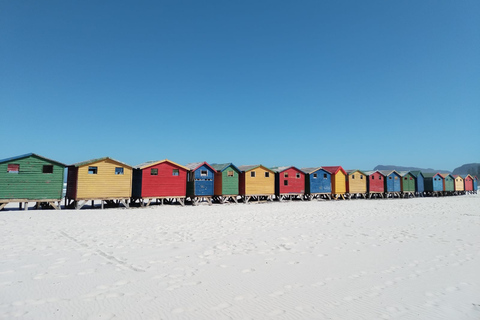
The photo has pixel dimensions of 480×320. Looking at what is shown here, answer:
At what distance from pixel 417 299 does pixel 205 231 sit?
8141mm

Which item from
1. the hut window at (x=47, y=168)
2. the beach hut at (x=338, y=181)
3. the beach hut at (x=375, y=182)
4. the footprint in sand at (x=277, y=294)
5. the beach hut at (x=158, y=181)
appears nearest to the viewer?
the footprint in sand at (x=277, y=294)

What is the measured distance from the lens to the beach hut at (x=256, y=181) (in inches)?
1281

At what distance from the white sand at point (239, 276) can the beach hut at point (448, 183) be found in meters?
54.3

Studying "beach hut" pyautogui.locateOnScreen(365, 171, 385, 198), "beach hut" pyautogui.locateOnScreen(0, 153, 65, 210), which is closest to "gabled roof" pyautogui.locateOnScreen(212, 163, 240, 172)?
"beach hut" pyautogui.locateOnScreen(0, 153, 65, 210)

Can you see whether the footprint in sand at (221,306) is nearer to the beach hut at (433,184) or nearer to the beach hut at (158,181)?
the beach hut at (158,181)

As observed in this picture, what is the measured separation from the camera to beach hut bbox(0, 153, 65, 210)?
21.1m

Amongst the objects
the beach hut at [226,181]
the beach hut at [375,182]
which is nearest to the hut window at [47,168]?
the beach hut at [226,181]

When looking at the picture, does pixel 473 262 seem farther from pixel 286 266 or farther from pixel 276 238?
pixel 276 238

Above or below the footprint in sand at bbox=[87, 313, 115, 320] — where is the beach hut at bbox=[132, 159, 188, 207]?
above

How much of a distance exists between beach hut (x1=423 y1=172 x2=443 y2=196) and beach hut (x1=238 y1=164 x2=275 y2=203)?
1406 inches

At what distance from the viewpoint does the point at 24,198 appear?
70.6 feet

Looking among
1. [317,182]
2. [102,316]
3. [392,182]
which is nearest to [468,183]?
[392,182]

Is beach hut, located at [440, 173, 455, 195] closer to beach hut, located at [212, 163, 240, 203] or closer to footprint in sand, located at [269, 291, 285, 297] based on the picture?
beach hut, located at [212, 163, 240, 203]

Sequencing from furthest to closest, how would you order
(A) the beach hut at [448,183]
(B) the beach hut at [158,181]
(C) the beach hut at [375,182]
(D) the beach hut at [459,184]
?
1. (D) the beach hut at [459,184]
2. (A) the beach hut at [448,183]
3. (C) the beach hut at [375,182]
4. (B) the beach hut at [158,181]
